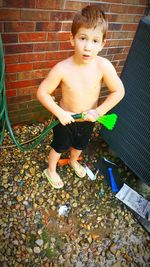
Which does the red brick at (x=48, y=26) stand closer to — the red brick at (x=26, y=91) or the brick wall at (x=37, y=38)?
the brick wall at (x=37, y=38)

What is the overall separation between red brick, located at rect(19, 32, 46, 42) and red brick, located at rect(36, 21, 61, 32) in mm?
47

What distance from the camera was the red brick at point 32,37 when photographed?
190 centimetres

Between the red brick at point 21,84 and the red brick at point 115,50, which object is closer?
the red brick at point 21,84

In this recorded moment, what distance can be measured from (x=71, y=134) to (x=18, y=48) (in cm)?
90

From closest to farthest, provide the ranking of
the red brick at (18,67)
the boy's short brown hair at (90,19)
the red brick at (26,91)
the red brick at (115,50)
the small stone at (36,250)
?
the boy's short brown hair at (90,19)
the small stone at (36,250)
the red brick at (18,67)
the red brick at (26,91)
the red brick at (115,50)

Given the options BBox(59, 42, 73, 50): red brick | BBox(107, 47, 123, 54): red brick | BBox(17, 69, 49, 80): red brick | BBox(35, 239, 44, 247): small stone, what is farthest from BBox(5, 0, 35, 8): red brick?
BBox(35, 239, 44, 247): small stone

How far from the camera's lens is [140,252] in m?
1.85

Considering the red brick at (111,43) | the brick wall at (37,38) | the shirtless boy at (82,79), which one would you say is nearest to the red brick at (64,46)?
the brick wall at (37,38)

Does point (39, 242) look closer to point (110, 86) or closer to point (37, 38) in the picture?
point (110, 86)

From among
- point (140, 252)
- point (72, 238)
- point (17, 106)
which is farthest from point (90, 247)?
point (17, 106)

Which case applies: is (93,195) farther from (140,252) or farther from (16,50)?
Answer: (16,50)

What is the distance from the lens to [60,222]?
1.87m

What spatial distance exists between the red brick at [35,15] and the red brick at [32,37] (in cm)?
12

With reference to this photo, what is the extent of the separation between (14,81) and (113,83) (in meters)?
1.07
